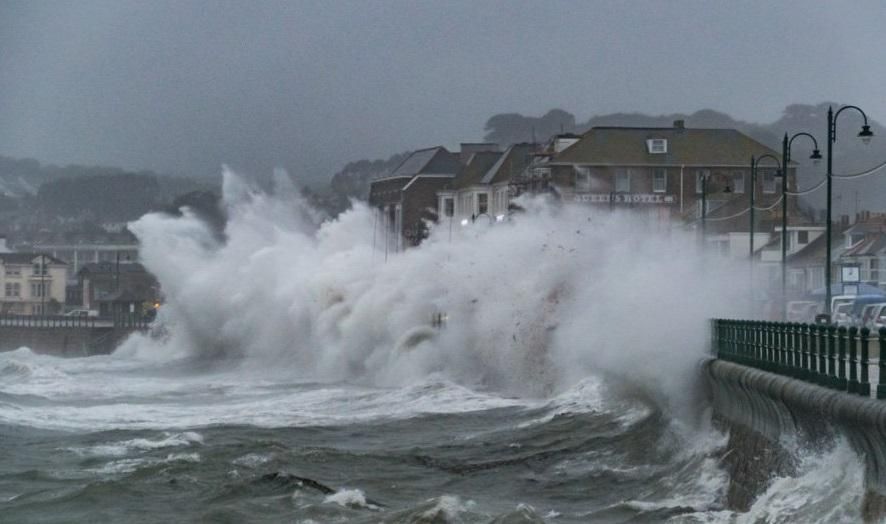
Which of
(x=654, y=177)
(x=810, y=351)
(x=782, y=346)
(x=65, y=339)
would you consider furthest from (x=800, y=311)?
(x=65, y=339)

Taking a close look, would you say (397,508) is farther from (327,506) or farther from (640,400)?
(640,400)

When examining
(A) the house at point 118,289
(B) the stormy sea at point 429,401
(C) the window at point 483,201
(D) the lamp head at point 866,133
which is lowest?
(B) the stormy sea at point 429,401

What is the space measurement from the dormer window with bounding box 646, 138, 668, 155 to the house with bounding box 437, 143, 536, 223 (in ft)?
18.3

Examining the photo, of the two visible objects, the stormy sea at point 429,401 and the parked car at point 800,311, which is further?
the parked car at point 800,311

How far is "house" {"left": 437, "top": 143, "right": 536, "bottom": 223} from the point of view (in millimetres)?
73750

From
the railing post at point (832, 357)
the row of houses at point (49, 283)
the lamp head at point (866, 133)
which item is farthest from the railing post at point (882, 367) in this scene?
the row of houses at point (49, 283)

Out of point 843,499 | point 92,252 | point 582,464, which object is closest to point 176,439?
point 582,464

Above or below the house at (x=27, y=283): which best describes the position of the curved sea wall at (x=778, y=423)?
below

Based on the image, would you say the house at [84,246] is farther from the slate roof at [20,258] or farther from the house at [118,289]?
the house at [118,289]

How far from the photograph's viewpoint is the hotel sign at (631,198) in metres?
64.8

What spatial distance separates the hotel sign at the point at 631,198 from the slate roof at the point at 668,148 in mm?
1525

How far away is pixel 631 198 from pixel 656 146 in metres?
4.13

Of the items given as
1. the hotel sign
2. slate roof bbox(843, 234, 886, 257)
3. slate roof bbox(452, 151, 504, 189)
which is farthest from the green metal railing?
slate roof bbox(452, 151, 504, 189)

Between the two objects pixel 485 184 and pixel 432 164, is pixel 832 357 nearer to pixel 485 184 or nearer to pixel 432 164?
pixel 485 184
